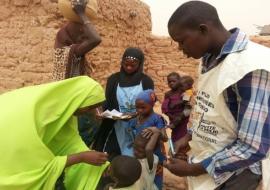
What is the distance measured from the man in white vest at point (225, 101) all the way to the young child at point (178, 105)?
2323mm

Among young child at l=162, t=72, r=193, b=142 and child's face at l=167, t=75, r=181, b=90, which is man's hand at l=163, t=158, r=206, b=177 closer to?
young child at l=162, t=72, r=193, b=142

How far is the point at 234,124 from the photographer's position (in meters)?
1.44

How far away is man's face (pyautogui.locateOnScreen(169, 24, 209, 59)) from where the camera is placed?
147 cm

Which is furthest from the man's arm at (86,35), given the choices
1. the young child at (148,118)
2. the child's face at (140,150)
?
the child's face at (140,150)

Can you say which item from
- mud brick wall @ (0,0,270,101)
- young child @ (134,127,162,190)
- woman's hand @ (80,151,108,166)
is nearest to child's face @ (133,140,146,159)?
young child @ (134,127,162,190)

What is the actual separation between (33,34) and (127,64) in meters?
1.80

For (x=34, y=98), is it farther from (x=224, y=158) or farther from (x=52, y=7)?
(x=52, y=7)

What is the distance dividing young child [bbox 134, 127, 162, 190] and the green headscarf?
1.81ft

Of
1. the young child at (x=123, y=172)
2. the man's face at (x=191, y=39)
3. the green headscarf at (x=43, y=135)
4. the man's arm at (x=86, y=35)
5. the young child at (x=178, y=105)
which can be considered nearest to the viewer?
the man's face at (x=191, y=39)

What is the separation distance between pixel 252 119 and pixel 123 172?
111 centimetres

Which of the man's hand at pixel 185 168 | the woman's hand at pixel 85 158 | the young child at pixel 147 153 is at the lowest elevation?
the young child at pixel 147 153

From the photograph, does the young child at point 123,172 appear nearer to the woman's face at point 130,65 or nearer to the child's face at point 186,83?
the woman's face at point 130,65

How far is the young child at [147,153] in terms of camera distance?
2.69m

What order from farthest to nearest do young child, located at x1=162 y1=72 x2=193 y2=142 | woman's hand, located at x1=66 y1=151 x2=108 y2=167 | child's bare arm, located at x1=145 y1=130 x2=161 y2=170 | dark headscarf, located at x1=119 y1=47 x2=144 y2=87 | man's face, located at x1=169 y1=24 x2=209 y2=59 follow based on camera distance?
young child, located at x1=162 y1=72 x2=193 y2=142, dark headscarf, located at x1=119 y1=47 x2=144 y2=87, child's bare arm, located at x1=145 y1=130 x2=161 y2=170, woman's hand, located at x1=66 y1=151 x2=108 y2=167, man's face, located at x1=169 y1=24 x2=209 y2=59
